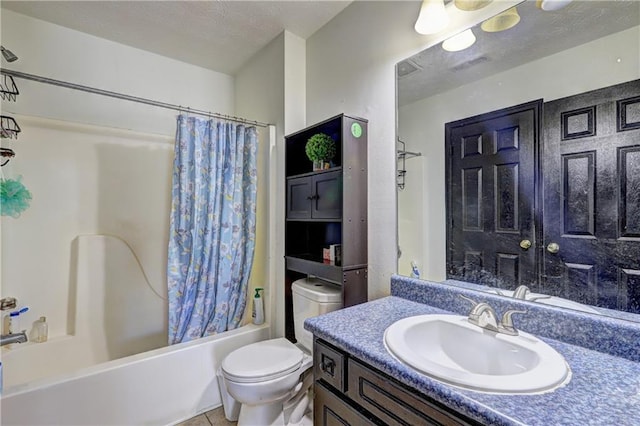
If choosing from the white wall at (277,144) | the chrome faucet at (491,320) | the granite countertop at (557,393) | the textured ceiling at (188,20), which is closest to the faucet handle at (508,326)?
the chrome faucet at (491,320)

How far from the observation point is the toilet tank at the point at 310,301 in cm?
155

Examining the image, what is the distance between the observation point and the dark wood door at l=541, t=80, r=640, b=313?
0.86 m

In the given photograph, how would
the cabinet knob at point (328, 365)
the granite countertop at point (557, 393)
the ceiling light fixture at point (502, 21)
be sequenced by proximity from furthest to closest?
the ceiling light fixture at point (502, 21) → the cabinet knob at point (328, 365) → the granite countertop at point (557, 393)

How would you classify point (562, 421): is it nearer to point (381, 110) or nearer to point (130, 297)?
point (381, 110)

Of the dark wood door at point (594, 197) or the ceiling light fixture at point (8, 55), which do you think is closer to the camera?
the dark wood door at point (594, 197)

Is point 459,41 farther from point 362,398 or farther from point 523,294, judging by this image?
point 362,398

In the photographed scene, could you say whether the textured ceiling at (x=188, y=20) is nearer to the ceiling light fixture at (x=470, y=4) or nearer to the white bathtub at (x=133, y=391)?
the ceiling light fixture at (x=470, y=4)

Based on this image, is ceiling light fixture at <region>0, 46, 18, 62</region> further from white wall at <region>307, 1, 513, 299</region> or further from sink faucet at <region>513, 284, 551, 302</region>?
sink faucet at <region>513, 284, 551, 302</region>

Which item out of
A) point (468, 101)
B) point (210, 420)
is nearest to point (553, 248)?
point (468, 101)

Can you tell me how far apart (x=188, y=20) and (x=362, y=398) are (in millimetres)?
2284

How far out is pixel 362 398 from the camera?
2.91ft

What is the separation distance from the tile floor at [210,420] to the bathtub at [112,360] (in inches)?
1.3

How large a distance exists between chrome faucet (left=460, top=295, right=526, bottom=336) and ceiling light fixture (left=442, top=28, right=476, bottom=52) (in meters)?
1.06

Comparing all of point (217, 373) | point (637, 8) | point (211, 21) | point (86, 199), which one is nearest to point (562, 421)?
point (637, 8)
